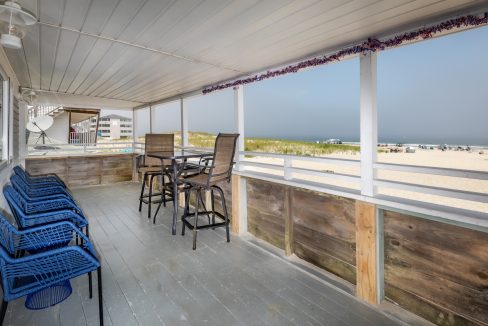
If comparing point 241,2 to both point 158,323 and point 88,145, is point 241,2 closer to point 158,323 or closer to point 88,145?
point 158,323

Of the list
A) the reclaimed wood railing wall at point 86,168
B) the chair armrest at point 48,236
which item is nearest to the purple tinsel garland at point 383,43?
the chair armrest at point 48,236

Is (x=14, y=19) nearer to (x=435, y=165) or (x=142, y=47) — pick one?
A: (x=142, y=47)

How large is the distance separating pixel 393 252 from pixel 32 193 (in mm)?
3307

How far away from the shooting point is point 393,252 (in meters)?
1.99

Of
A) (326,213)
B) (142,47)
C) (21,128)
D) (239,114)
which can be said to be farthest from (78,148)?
(326,213)

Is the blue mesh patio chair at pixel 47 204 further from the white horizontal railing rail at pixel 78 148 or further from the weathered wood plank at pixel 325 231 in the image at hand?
the white horizontal railing rail at pixel 78 148

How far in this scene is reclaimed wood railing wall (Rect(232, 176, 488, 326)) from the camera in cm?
162

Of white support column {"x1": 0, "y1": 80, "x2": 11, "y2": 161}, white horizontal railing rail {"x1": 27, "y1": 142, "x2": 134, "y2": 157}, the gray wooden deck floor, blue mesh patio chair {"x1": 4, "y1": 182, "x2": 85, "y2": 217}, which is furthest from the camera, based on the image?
white horizontal railing rail {"x1": 27, "y1": 142, "x2": 134, "y2": 157}

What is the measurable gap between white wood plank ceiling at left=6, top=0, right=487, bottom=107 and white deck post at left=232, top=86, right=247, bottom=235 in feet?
1.20

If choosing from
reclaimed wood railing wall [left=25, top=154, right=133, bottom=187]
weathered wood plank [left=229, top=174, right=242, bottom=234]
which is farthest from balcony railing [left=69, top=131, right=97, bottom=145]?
weathered wood plank [left=229, top=174, right=242, bottom=234]

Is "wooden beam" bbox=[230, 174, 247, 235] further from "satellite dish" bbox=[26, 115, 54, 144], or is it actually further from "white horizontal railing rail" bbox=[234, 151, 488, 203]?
"satellite dish" bbox=[26, 115, 54, 144]

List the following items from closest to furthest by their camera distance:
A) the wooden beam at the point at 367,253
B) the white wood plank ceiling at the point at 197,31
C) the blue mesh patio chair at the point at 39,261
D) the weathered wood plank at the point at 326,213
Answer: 1. the blue mesh patio chair at the point at 39,261
2. the white wood plank ceiling at the point at 197,31
3. the wooden beam at the point at 367,253
4. the weathered wood plank at the point at 326,213

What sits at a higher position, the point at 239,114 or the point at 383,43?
the point at 383,43

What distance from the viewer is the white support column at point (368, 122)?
2.04 m
